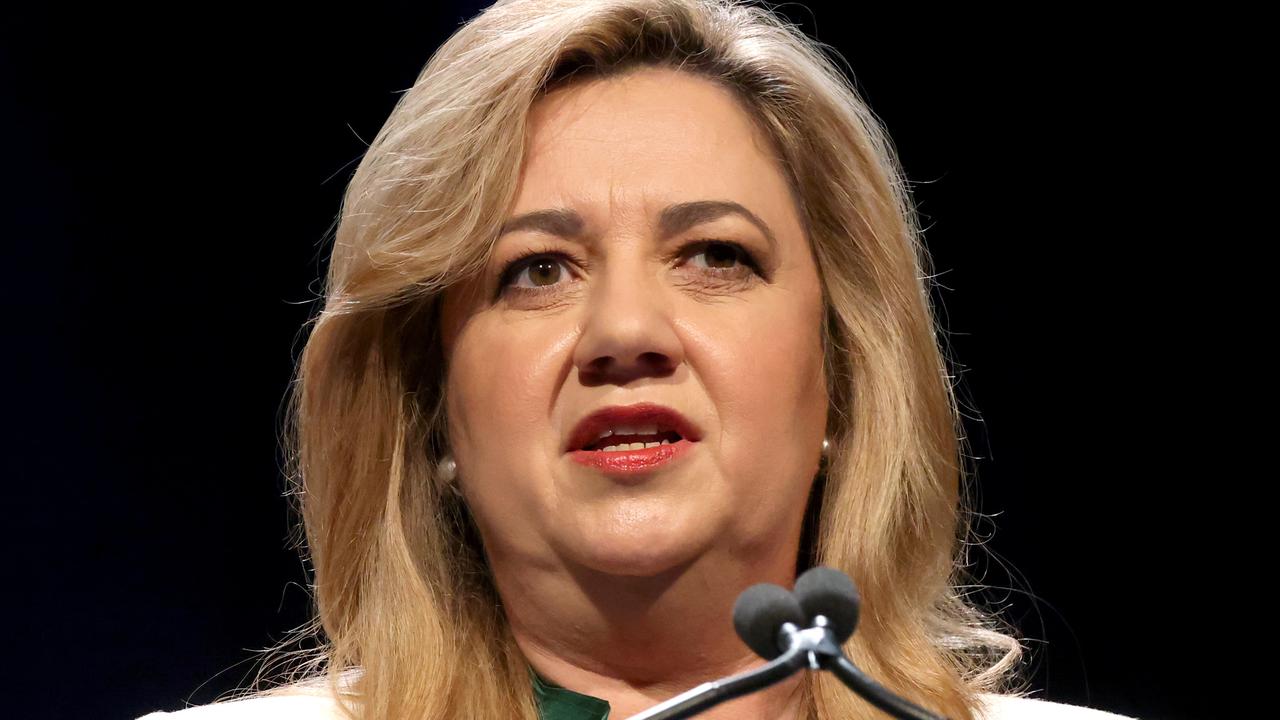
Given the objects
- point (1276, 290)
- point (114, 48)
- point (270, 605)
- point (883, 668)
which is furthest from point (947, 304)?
point (114, 48)

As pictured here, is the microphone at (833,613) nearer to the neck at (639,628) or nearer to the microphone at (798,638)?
the microphone at (798,638)

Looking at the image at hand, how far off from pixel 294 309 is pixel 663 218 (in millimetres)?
826

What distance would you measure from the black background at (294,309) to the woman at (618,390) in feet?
1.06

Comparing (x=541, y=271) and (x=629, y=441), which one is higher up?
(x=541, y=271)

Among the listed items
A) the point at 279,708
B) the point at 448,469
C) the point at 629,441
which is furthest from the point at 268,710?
the point at 629,441

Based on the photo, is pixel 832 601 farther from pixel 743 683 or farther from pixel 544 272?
pixel 544 272

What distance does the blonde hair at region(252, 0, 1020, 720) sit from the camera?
1846 millimetres

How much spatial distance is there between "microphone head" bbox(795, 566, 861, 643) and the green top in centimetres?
76

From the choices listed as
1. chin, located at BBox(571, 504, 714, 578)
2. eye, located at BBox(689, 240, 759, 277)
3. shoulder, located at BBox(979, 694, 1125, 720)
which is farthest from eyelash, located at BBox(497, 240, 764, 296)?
shoulder, located at BBox(979, 694, 1125, 720)

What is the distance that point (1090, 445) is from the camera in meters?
2.42

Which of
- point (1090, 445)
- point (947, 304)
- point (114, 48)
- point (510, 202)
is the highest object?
point (114, 48)

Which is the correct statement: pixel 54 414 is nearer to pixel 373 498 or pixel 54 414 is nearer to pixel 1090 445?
pixel 373 498

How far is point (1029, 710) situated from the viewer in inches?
79.4

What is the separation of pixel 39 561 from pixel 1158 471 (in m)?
1.68
